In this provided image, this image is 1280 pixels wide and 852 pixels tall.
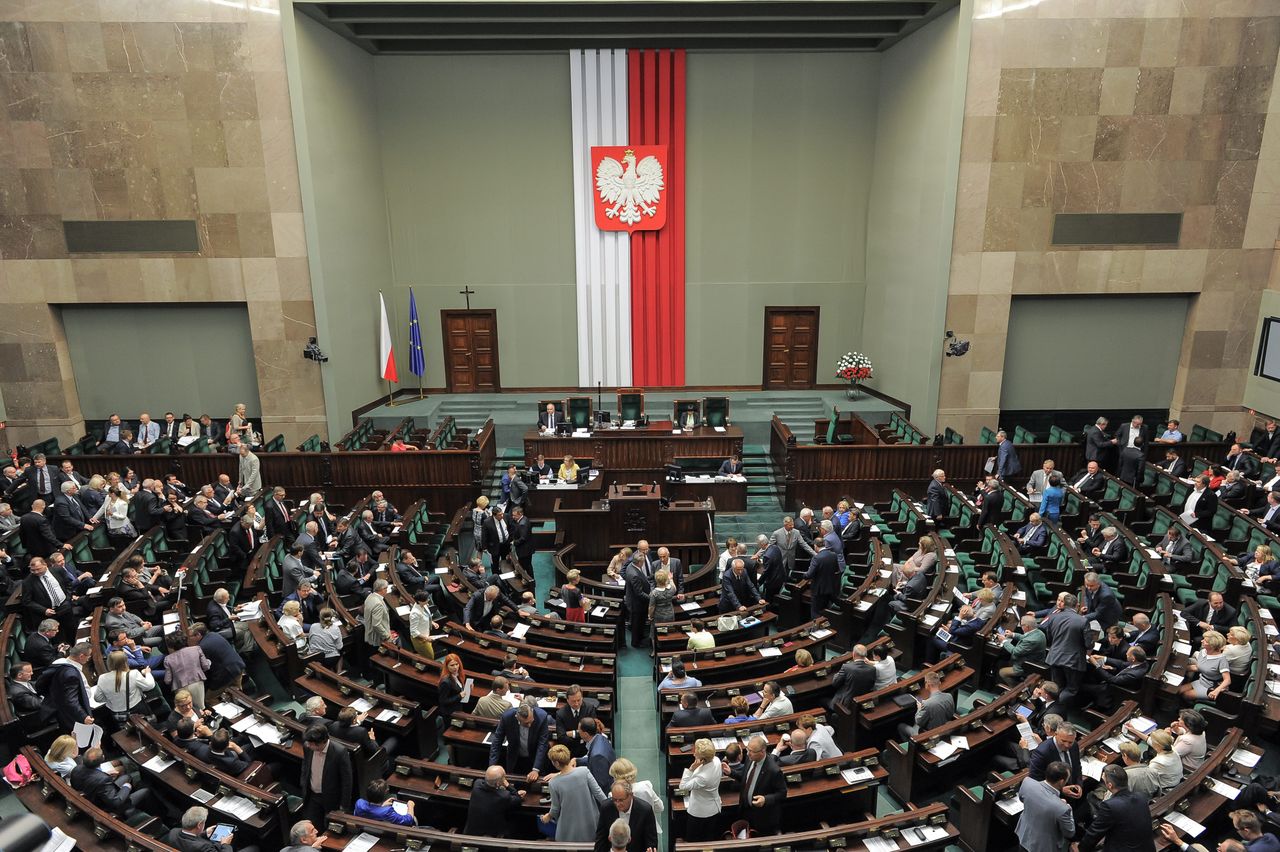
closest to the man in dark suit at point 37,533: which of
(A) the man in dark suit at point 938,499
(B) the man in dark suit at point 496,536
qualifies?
(B) the man in dark suit at point 496,536

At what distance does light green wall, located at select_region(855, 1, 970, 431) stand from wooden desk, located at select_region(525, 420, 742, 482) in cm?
478

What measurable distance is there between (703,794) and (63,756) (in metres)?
4.86

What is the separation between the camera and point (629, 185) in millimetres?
18422

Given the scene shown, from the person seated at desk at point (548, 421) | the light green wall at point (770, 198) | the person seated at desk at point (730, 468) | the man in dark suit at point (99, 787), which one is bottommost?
the man in dark suit at point (99, 787)

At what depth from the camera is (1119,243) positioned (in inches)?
609

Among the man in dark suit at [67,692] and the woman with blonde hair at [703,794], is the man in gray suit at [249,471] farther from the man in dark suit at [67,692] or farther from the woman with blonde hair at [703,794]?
the woman with blonde hair at [703,794]

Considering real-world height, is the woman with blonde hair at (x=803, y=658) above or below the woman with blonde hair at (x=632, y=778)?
below

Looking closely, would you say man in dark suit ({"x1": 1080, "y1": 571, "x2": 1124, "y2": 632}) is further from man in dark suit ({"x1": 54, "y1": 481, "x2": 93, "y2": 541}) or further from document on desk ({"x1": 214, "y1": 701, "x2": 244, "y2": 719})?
man in dark suit ({"x1": 54, "y1": 481, "x2": 93, "y2": 541})

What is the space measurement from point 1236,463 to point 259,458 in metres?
16.2

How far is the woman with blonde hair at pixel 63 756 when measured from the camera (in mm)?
5996

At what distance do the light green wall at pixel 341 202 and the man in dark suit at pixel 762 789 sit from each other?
12857mm

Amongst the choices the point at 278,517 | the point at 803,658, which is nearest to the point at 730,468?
the point at 803,658

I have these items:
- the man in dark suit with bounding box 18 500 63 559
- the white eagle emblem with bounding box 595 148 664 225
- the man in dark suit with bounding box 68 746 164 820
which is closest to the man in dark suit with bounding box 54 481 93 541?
the man in dark suit with bounding box 18 500 63 559

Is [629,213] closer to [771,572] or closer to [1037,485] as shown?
[1037,485]
